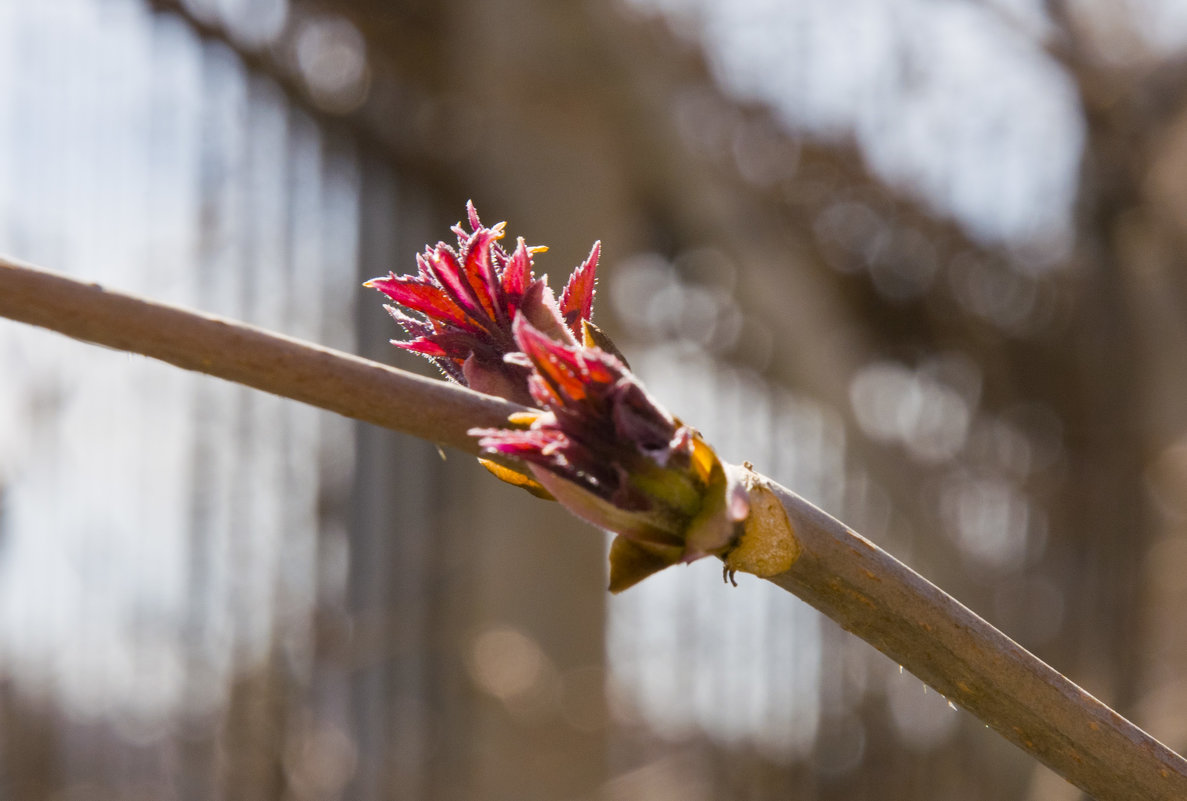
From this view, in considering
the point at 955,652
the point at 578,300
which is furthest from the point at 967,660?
the point at 578,300

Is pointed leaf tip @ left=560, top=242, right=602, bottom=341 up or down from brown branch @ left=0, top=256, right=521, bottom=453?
up

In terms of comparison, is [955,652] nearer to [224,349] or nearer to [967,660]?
[967,660]

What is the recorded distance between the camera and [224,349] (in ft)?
0.88

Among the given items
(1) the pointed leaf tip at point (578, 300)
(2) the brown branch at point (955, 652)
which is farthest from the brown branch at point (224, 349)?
(1) the pointed leaf tip at point (578, 300)

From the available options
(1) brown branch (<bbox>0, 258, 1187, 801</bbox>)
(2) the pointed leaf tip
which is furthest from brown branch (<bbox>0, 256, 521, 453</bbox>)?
(2) the pointed leaf tip

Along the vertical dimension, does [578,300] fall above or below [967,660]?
above

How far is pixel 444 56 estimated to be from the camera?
1.84m

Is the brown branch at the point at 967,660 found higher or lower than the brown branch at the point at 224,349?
lower

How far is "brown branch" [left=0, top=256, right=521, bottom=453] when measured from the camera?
0.26 m

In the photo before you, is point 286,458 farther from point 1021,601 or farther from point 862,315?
point 1021,601

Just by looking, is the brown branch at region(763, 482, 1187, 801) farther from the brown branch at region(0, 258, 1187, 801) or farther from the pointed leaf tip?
the pointed leaf tip

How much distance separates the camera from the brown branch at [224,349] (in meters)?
0.26

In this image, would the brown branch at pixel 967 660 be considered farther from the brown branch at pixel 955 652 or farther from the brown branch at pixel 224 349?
the brown branch at pixel 224 349

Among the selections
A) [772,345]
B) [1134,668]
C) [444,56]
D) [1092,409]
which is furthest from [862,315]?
[444,56]
